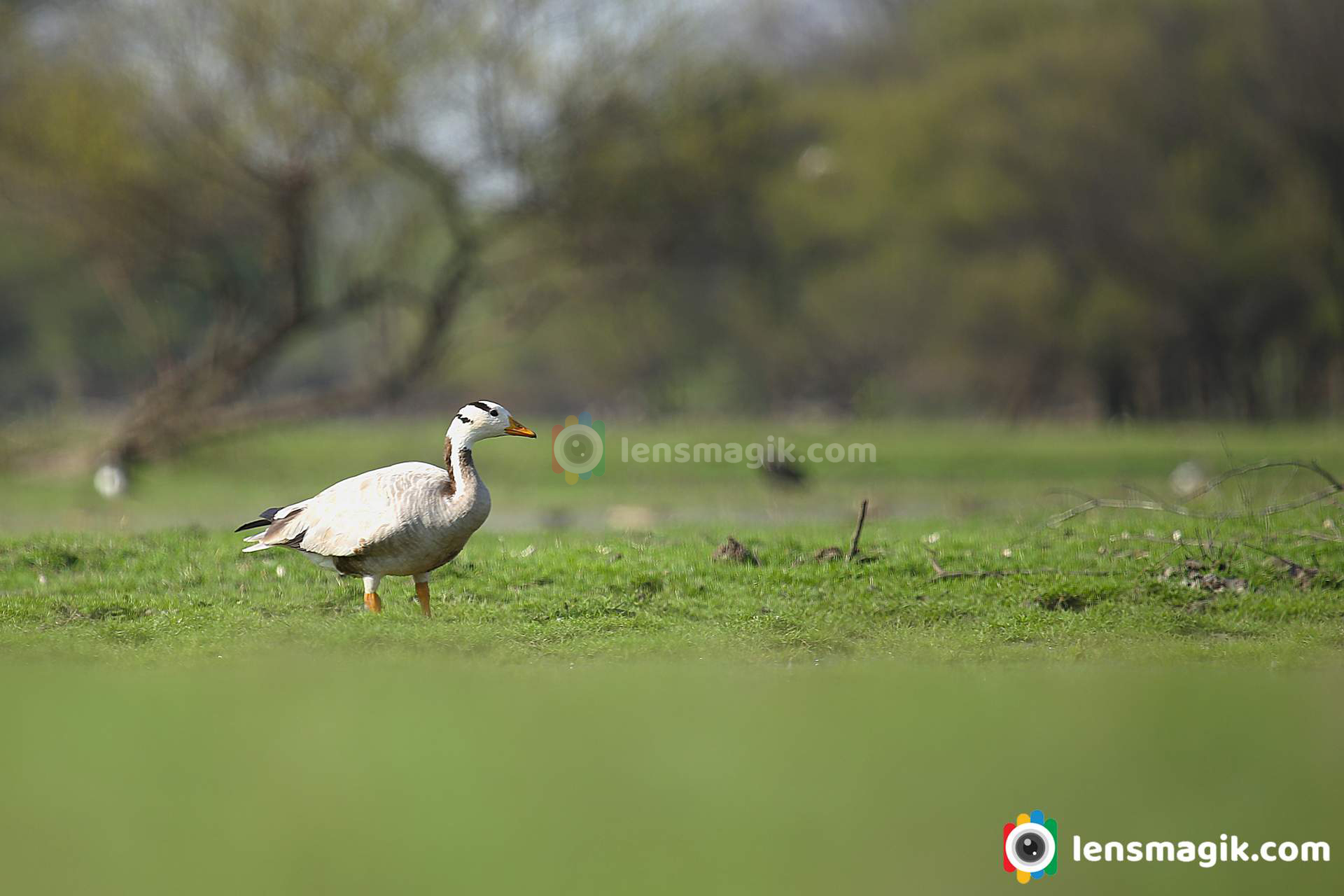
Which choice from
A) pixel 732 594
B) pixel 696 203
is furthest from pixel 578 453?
pixel 732 594

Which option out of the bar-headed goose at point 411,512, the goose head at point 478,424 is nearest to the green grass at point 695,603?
the bar-headed goose at point 411,512

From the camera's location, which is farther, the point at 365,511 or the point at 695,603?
the point at 695,603

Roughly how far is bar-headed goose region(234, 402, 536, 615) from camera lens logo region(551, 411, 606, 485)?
16.6 metres

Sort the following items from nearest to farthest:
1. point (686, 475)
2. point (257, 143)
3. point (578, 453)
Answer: point (257, 143), point (686, 475), point (578, 453)

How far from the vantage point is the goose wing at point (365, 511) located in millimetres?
8727

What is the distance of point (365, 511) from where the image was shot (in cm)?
887

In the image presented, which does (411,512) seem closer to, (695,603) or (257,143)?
(695,603)

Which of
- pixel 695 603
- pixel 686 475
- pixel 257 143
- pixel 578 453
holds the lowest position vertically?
pixel 695 603

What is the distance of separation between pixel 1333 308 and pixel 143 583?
3661 cm

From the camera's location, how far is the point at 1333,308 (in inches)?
1540

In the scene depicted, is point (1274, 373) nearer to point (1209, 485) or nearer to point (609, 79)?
point (609, 79)

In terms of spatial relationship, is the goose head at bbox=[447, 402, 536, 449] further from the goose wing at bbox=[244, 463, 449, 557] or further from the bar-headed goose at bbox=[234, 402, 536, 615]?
the goose wing at bbox=[244, 463, 449, 557]

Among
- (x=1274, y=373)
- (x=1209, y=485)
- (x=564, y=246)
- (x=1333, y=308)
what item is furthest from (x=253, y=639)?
(x=1274, y=373)

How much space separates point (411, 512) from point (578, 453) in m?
23.2
